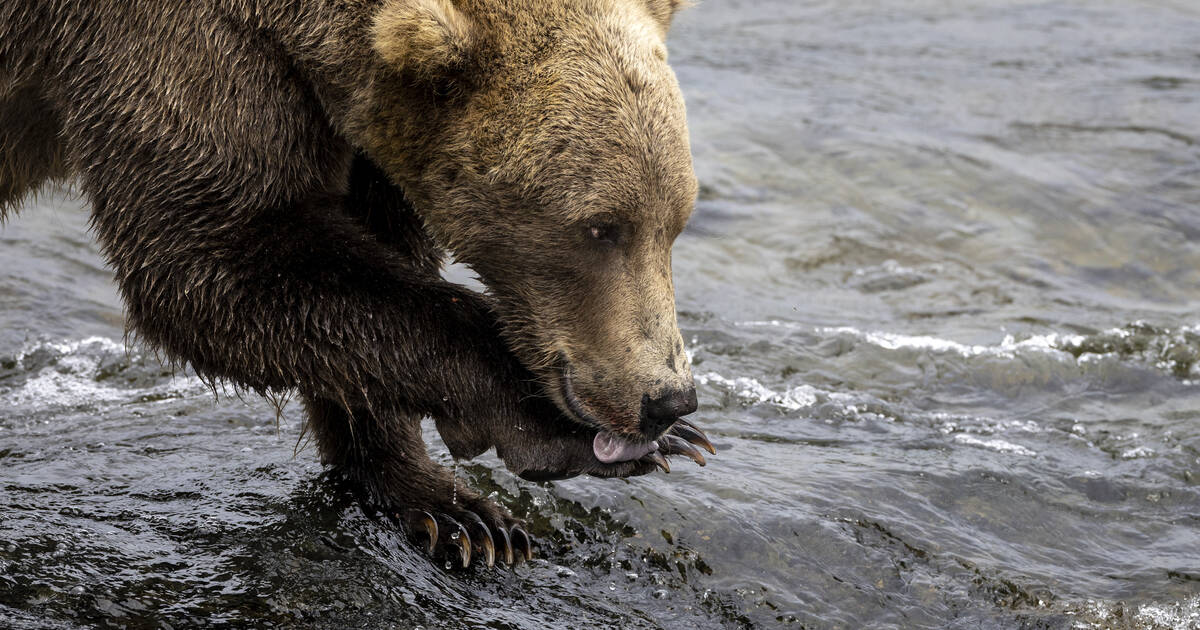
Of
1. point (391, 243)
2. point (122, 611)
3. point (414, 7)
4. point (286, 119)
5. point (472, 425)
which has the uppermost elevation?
point (414, 7)

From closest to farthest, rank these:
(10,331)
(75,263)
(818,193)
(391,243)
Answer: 1. (391,243)
2. (10,331)
3. (75,263)
4. (818,193)

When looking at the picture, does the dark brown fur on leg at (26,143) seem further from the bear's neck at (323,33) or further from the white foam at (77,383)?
the white foam at (77,383)

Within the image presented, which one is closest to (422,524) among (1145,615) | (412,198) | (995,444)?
(412,198)

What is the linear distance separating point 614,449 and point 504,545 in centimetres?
58

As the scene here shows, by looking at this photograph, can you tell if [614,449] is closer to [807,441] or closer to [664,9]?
[664,9]

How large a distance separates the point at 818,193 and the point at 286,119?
5500mm

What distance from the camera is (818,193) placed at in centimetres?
891

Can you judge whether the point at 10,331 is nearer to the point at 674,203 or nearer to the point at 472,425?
the point at 472,425

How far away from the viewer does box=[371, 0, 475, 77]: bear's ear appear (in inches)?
143

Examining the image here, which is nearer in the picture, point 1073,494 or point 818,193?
point 1073,494

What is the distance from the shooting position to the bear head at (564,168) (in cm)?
370

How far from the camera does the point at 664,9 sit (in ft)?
14.2

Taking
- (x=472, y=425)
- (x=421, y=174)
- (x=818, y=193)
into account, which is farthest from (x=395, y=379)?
(x=818, y=193)

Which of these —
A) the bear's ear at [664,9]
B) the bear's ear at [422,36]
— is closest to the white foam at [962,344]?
the bear's ear at [664,9]
